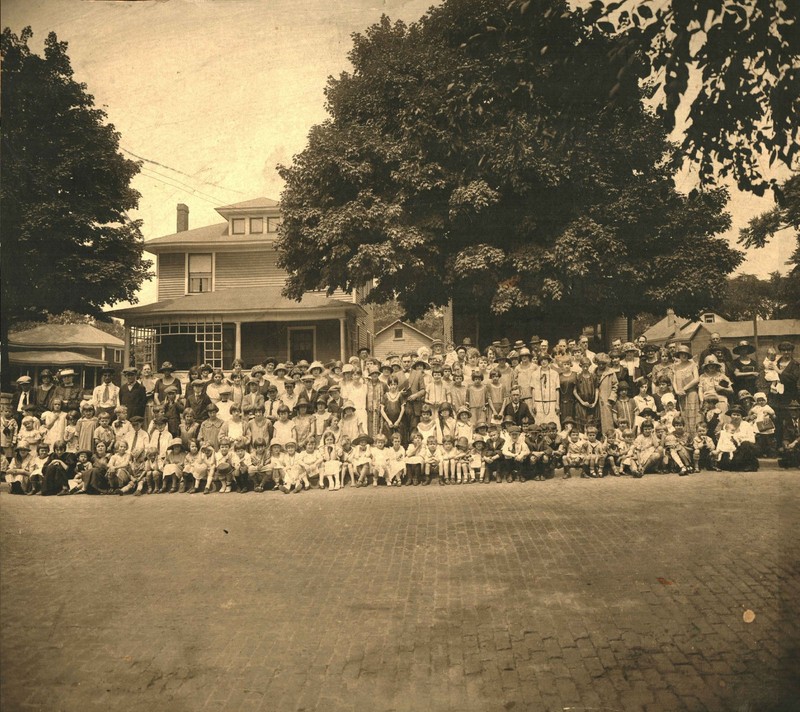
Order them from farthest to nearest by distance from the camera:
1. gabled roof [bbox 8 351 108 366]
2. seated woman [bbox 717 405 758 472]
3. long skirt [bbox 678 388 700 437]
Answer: gabled roof [bbox 8 351 108 366], long skirt [bbox 678 388 700 437], seated woman [bbox 717 405 758 472]

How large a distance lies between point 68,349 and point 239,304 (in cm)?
1966

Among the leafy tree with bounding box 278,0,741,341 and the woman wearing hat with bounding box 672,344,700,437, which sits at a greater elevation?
the leafy tree with bounding box 278,0,741,341

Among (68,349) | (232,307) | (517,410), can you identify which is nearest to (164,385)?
(517,410)

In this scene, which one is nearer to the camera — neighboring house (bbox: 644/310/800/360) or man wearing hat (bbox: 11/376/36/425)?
man wearing hat (bbox: 11/376/36/425)

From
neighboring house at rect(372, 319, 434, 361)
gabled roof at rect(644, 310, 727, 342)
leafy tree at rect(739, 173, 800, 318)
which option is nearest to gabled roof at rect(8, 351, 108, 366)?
neighboring house at rect(372, 319, 434, 361)

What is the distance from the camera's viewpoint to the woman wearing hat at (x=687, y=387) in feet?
38.3

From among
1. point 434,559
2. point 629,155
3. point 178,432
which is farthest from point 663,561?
point 629,155

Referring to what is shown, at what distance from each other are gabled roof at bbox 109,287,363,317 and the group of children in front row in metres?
9.92

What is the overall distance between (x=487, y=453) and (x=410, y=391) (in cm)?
212

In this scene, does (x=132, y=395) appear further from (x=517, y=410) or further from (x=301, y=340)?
(x=301, y=340)

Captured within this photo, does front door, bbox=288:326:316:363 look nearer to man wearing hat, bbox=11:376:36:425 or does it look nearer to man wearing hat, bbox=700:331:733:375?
man wearing hat, bbox=11:376:36:425

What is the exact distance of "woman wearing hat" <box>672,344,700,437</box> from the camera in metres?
11.7

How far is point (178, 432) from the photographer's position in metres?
12.1

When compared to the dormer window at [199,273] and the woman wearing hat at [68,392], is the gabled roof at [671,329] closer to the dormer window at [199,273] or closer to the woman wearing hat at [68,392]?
the dormer window at [199,273]
